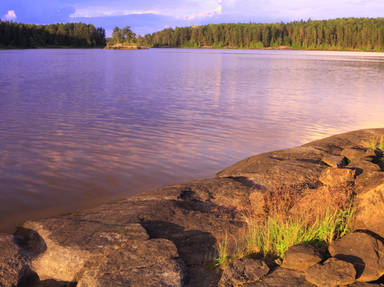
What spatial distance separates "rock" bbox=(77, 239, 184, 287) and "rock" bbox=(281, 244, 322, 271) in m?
1.36

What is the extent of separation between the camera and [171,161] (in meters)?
10.8

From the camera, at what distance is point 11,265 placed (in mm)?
4898

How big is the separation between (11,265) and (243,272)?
3045 mm

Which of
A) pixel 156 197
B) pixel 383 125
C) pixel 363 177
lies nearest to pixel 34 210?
pixel 156 197

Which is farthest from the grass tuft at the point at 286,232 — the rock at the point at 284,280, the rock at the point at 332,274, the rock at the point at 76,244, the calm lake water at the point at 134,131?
the calm lake water at the point at 134,131

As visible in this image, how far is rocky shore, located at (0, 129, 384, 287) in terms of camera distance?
4477mm

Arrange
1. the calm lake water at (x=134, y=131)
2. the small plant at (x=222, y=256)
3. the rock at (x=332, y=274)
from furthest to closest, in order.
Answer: the calm lake water at (x=134, y=131)
the small plant at (x=222, y=256)
the rock at (x=332, y=274)

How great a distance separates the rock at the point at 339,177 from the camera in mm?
6867

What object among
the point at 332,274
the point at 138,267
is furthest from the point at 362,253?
the point at 138,267

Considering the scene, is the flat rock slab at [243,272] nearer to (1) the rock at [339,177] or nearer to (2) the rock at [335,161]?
(1) the rock at [339,177]

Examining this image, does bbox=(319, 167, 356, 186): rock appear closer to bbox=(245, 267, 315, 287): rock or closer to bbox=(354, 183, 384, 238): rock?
bbox=(354, 183, 384, 238): rock

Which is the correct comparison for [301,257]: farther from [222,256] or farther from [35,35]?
[35,35]

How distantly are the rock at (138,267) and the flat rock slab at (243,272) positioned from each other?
0.55 m

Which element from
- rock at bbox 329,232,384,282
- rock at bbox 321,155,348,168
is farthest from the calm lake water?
rock at bbox 329,232,384,282
